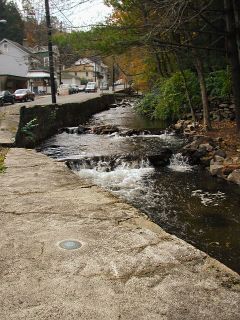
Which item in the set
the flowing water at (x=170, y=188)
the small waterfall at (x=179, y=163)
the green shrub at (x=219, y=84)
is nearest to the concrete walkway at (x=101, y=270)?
the flowing water at (x=170, y=188)

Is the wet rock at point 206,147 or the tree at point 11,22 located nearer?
the wet rock at point 206,147

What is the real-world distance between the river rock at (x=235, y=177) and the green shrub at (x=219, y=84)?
9.50 m

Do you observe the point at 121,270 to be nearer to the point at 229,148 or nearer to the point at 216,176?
the point at 216,176

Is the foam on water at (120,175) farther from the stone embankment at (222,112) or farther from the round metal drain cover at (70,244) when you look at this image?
the stone embankment at (222,112)

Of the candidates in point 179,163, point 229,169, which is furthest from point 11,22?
point 229,169

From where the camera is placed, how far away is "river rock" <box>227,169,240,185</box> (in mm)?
9411

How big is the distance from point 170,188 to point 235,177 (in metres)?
1.62

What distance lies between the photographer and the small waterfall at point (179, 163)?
37.7 feet

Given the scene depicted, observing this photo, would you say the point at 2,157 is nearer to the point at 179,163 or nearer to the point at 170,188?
the point at 170,188

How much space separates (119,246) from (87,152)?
33.2 ft

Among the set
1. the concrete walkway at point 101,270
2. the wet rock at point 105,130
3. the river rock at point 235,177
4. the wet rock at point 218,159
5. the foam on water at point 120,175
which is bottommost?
the foam on water at point 120,175

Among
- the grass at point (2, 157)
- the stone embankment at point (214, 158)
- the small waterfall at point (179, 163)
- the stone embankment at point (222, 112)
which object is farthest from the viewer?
the stone embankment at point (222, 112)

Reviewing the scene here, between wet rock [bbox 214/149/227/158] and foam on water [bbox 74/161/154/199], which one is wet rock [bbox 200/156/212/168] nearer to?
wet rock [bbox 214/149/227/158]

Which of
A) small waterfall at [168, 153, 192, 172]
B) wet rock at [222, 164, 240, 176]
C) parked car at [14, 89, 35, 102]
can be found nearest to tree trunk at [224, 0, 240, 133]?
small waterfall at [168, 153, 192, 172]
